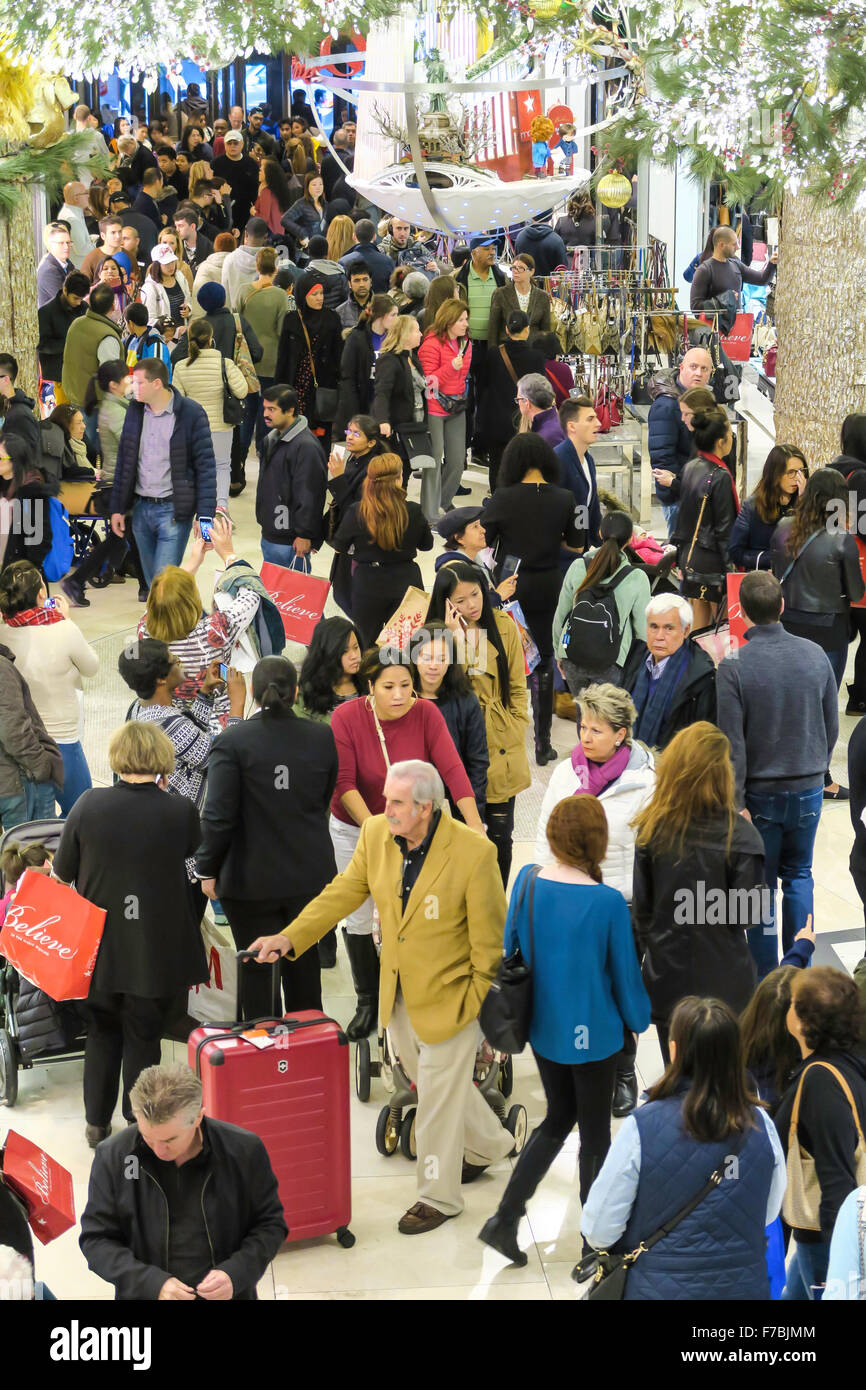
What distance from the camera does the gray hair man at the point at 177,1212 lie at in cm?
352

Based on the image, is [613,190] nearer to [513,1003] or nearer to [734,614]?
[734,614]

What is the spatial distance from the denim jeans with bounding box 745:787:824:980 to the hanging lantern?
8.13 m

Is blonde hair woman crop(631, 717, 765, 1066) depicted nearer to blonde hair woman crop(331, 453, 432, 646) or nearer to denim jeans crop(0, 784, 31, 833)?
denim jeans crop(0, 784, 31, 833)

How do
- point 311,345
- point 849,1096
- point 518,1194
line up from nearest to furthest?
1. point 849,1096
2. point 518,1194
3. point 311,345

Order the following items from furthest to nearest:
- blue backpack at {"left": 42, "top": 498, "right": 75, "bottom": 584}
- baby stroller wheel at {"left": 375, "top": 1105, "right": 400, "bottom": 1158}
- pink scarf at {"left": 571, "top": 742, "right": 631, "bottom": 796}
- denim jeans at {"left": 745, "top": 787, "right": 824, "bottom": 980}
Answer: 1. blue backpack at {"left": 42, "top": 498, "right": 75, "bottom": 584}
2. denim jeans at {"left": 745, "top": 787, "right": 824, "bottom": 980}
3. baby stroller wheel at {"left": 375, "top": 1105, "right": 400, "bottom": 1158}
4. pink scarf at {"left": 571, "top": 742, "right": 631, "bottom": 796}

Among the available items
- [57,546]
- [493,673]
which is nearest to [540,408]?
[57,546]

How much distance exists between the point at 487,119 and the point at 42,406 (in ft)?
14.2

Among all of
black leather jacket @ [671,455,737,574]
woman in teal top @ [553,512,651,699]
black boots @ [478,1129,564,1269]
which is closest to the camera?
black boots @ [478,1129,564,1269]

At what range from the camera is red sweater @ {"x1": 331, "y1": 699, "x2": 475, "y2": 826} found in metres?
5.48

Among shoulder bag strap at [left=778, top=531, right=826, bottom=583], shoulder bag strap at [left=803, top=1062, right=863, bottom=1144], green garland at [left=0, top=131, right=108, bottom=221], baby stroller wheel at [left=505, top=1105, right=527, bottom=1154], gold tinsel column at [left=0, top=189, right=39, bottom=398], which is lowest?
baby stroller wheel at [left=505, top=1105, right=527, bottom=1154]

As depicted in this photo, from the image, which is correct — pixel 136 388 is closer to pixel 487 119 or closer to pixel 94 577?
pixel 94 577

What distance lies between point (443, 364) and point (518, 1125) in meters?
6.39

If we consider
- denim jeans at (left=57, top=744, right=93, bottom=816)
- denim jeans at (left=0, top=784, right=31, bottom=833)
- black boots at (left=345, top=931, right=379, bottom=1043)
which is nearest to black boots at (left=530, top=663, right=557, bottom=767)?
denim jeans at (left=57, top=744, right=93, bottom=816)

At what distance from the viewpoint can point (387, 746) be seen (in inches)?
216
